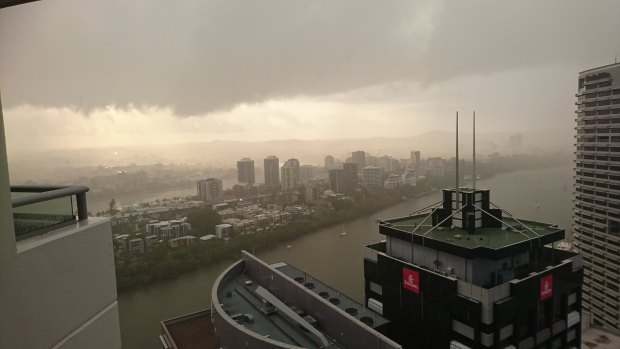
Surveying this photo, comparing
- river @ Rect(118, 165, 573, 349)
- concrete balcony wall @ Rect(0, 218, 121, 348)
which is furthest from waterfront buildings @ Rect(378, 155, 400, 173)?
concrete balcony wall @ Rect(0, 218, 121, 348)

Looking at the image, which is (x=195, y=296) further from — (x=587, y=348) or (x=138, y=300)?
(x=587, y=348)

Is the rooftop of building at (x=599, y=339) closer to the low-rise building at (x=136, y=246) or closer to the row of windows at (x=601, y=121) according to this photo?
the row of windows at (x=601, y=121)

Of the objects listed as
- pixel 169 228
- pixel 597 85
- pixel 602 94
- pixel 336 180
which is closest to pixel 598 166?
pixel 602 94

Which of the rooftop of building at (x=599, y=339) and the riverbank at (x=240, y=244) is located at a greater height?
the riverbank at (x=240, y=244)

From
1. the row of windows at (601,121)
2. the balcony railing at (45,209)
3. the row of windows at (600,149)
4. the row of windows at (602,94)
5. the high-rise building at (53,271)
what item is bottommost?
the row of windows at (600,149)

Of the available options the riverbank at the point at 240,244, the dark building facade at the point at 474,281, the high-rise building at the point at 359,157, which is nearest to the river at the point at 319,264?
the riverbank at the point at 240,244

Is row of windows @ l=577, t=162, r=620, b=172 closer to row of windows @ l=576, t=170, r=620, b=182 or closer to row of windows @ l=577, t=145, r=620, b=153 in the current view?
row of windows @ l=576, t=170, r=620, b=182
